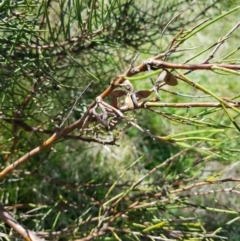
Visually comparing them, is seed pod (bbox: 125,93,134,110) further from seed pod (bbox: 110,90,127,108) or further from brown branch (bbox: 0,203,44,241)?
brown branch (bbox: 0,203,44,241)

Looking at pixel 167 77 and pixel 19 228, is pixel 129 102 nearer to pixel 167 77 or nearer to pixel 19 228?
pixel 167 77

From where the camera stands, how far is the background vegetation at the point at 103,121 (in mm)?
635

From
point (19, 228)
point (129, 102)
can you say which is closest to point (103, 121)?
point (129, 102)

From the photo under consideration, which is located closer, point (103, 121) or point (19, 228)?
point (103, 121)

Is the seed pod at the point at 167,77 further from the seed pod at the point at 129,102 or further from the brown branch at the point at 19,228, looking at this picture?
the brown branch at the point at 19,228

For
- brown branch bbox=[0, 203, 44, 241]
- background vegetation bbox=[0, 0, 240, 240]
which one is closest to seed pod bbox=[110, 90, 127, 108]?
background vegetation bbox=[0, 0, 240, 240]

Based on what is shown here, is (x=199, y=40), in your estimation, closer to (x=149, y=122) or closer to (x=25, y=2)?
(x=149, y=122)

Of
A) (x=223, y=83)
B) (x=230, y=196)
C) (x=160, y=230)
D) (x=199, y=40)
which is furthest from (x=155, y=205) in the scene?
(x=199, y=40)

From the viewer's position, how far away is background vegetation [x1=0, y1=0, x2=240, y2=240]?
635mm

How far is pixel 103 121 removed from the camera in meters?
0.61

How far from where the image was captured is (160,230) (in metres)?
1.00

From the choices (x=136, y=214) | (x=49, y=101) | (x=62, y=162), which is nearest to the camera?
(x=49, y=101)

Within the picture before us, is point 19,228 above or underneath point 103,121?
underneath

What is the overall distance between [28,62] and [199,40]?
2.11 meters
